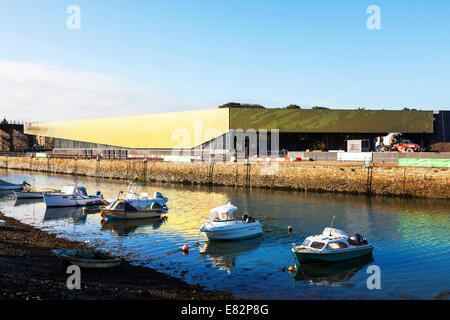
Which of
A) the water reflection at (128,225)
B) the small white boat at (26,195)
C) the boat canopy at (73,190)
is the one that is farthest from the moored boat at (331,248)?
the small white boat at (26,195)

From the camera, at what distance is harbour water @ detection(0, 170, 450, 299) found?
19.7 metres

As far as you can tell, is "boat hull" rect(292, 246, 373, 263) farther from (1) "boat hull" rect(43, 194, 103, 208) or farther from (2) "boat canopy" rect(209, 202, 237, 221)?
(1) "boat hull" rect(43, 194, 103, 208)

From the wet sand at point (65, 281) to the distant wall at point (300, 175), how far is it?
39.2 meters

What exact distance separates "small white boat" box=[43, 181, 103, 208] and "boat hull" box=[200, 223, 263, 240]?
2199 cm

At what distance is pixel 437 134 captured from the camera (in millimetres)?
88375

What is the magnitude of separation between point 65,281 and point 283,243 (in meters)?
15.4

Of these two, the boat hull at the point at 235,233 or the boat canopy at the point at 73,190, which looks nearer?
the boat hull at the point at 235,233

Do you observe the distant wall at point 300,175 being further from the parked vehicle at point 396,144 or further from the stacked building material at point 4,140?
the stacked building material at point 4,140

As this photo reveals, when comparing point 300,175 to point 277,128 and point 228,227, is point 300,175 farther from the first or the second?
point 228,227

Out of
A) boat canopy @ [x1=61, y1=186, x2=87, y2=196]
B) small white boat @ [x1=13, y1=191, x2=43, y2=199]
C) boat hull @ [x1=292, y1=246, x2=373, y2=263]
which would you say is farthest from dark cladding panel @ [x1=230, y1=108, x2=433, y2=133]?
boat hull @ [x1=292, y1=246, x2=373, y2=263]

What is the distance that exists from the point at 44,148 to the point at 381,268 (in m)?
141

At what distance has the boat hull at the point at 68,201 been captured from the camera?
146ft
